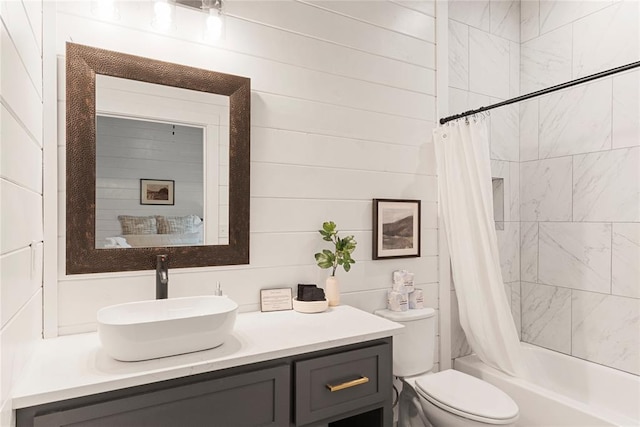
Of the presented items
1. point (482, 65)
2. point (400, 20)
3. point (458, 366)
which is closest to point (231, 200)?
point (400, 20)

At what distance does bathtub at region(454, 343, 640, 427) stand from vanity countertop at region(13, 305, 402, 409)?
3.33ft

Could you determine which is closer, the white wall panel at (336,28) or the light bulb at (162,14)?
the light bulb at (162,14)

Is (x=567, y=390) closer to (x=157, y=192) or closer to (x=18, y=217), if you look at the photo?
(x=157, y=192)

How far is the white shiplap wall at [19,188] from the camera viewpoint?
2.87 ft

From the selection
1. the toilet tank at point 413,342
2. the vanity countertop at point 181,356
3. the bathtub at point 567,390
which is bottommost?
the bathtub at point 567,390

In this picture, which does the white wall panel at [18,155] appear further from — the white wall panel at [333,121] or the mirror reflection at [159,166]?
the white wall panel at [333,121]

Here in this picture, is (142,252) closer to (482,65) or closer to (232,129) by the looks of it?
(232,129)

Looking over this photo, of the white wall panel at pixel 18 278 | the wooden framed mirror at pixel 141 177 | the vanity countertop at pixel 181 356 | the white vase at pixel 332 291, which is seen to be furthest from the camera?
the white vase at pixel 332 291

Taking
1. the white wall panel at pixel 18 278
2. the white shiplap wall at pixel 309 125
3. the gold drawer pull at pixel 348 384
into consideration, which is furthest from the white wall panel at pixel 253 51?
the gold drawer pull at pixel 348 384

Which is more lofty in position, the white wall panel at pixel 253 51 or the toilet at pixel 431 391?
the white wall panel at pixel 253 51

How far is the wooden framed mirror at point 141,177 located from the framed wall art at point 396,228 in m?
0.77

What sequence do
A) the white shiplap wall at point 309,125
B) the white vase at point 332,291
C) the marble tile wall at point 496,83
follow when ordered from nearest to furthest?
the white shiplap wall at point 309,125 → the white vase at point 332,291 → the marble tile wall at point 496,83

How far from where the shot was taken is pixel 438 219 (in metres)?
2.44

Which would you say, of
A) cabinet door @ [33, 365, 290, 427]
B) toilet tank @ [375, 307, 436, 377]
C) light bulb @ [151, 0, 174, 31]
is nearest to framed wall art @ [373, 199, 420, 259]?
toilet tank @ [375, 307, 436, 377]
